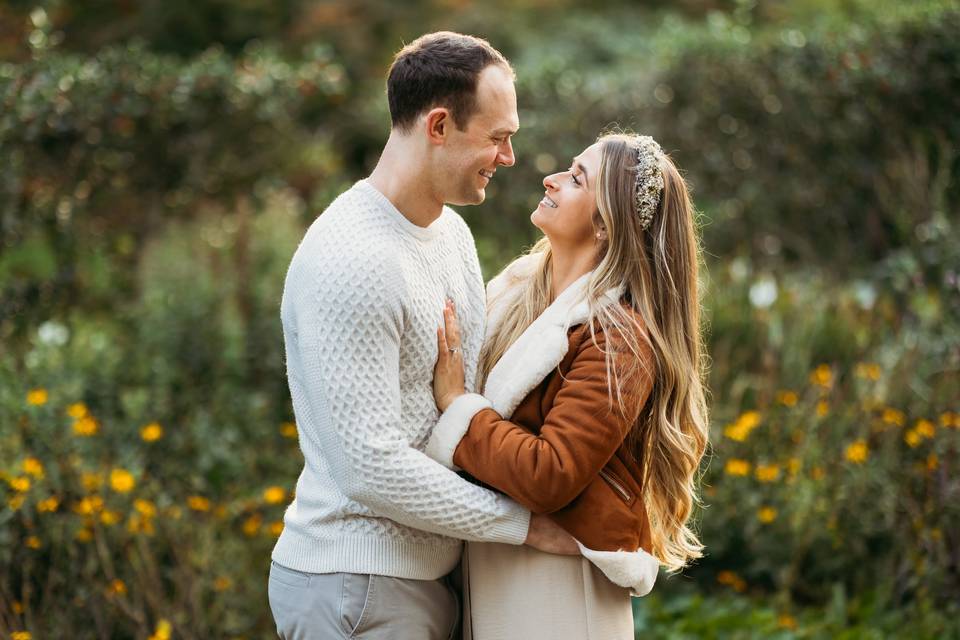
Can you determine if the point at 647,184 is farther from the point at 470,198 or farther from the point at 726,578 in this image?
the point at 726,578

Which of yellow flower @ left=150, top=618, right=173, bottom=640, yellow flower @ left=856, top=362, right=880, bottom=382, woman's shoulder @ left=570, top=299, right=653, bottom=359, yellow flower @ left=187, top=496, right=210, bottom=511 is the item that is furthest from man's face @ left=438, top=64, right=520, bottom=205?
yellow flower @ left=856, top=362, right=880, bottom=382

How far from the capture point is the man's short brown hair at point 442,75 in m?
2.19

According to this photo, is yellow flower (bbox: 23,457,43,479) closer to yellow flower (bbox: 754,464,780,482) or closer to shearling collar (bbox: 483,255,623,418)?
shearling collar (bbox: 483,255,623,418)

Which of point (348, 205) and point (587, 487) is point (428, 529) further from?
point (348, 205)

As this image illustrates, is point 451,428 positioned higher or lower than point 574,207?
lower

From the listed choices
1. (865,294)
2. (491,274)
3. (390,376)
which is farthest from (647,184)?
(865,294)

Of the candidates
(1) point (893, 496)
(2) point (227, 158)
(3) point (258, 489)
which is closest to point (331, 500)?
(3) point (258, 489)

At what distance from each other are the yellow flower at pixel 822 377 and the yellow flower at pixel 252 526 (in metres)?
2.53

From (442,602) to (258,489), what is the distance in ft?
6.76

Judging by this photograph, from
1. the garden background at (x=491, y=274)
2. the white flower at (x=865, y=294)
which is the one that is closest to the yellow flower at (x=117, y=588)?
the garden background at (x=491, y=274)

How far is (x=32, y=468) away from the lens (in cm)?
335

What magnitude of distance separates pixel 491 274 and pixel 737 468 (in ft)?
6.12

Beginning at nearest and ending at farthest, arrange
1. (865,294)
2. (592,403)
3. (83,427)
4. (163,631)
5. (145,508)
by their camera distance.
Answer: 1. (592,403)
2. (163,631)
3. (145,508)
4. (83,427)
5. (865,294)

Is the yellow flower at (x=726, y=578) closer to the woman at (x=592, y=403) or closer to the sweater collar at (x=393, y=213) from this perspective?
the woman at (x=592, y=403)
